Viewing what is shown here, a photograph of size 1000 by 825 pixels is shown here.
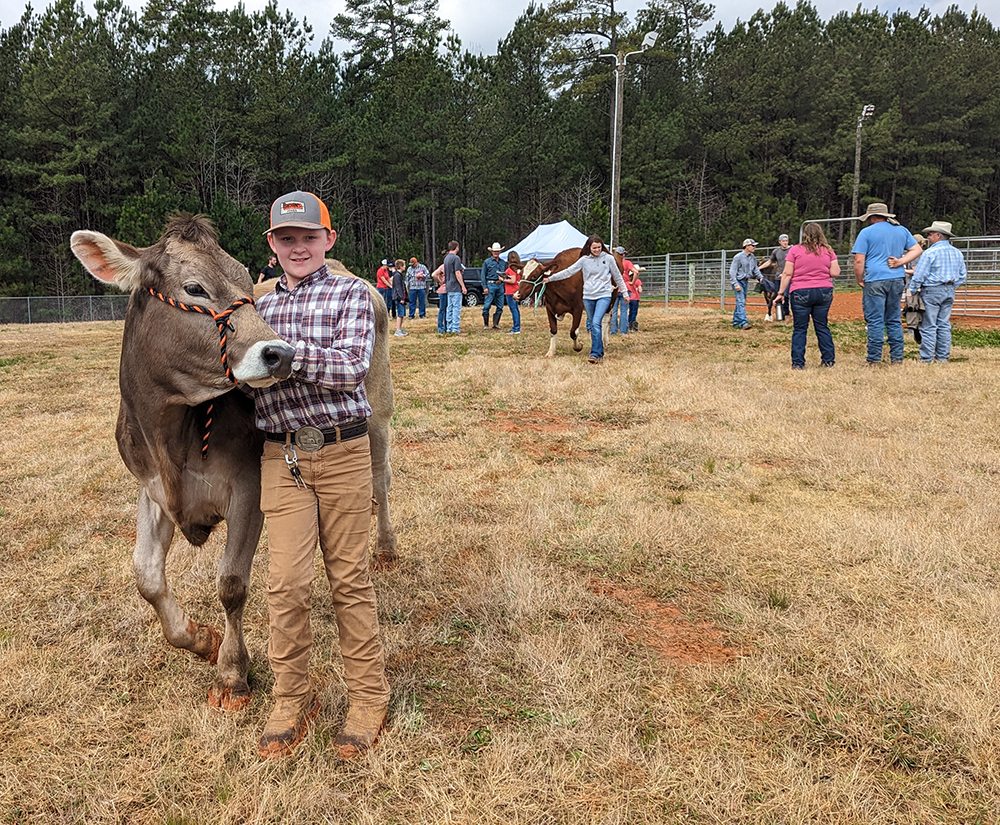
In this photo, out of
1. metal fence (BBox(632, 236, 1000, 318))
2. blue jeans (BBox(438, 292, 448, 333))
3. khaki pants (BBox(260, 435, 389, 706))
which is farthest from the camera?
metal fence (BBox(632, 236, 1000, 318))

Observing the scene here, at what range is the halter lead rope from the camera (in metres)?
2.60

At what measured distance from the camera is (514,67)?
53.9 m

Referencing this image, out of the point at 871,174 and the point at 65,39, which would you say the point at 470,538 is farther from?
the point at 871,174

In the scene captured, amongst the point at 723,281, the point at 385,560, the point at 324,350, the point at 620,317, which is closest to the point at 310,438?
the point at 324,350

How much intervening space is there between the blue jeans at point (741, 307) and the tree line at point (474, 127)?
2143cm

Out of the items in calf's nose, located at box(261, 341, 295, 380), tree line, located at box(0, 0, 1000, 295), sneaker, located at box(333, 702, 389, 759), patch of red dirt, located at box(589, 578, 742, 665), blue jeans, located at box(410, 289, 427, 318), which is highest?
tree line, located at box(0, 0, 1000, 295)

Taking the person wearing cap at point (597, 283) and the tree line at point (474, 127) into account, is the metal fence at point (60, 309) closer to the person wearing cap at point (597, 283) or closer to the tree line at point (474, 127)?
the tree line at point (474, 127)

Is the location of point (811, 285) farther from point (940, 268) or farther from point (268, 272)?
point (268, 272)

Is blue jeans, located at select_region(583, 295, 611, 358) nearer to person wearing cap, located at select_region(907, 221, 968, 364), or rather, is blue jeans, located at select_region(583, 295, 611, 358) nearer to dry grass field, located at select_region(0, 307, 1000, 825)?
person wearing cap, located at select_region(907, 221, 968, 364)

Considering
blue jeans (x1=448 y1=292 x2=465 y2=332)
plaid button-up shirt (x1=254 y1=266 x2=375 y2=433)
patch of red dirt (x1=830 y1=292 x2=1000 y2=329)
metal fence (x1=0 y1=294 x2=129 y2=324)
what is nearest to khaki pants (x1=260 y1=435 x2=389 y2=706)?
plaid button-up shirt (x1=254 y1=266 x2=375 y2=433)

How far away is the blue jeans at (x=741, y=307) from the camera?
1736cm

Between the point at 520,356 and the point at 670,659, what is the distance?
34.1 ft

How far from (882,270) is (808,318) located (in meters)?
1.20

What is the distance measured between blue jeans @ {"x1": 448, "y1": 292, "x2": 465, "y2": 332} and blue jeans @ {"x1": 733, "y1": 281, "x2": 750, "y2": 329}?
679 centimetres
